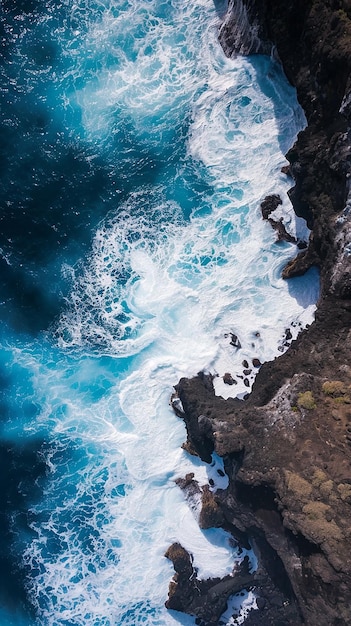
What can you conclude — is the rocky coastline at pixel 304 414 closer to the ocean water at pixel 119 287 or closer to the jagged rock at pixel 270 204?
the jagged rock at pixel 270 204

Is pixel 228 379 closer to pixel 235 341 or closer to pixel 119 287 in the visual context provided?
pixel 235 341

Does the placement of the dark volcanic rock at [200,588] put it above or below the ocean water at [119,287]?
below

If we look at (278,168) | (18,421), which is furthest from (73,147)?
(18,421)

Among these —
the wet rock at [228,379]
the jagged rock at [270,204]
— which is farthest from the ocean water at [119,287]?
the wet rock at [228,379]

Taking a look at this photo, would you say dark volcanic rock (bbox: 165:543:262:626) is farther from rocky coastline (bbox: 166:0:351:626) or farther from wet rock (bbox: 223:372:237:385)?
wet rock (bbox: 223:372:237:385)

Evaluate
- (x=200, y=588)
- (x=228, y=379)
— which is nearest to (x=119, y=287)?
(x=228, y=379)
